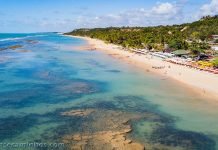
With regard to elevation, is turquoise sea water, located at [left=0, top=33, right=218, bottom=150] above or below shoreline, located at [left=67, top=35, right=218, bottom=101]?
below

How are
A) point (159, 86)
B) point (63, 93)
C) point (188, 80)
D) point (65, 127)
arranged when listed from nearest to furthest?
point (65, 127) → point (63, 93) → point (159, 86) → point (188, 80)

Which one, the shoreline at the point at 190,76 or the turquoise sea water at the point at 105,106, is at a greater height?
the shoreline at the point at 190,76

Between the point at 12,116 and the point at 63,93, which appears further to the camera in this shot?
the point at 63,93

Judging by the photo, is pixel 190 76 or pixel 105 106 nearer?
pixel 105 106

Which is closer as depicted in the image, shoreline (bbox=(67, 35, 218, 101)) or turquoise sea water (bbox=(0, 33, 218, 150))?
turquoise sea water (bbox=(0, 33, 218, 150))

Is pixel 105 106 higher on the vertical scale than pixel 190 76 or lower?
lower

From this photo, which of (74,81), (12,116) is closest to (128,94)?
(74,81)

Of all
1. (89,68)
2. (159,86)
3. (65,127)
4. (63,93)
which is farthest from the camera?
(89,68)

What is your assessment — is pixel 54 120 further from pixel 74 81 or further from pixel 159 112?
pixel 74 81
